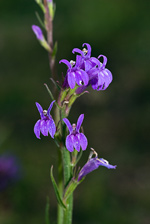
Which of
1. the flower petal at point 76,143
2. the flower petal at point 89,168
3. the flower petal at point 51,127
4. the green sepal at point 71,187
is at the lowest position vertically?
the green sepal at point 71,187

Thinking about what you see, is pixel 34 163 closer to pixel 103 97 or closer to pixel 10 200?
pixel 10 200

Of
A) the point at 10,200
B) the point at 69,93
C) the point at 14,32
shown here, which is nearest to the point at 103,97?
the point at 10,200

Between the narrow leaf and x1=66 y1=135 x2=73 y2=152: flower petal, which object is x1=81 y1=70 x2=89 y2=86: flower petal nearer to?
x1=66 y1=135 x2=73 y2=152: flower petal

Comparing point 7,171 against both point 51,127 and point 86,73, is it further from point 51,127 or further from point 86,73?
point 86,73

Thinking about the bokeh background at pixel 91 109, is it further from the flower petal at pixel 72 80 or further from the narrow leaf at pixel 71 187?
the flower petal at pixel 72 80

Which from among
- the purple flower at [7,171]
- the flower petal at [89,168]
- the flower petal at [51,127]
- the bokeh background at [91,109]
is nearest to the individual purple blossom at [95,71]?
the flower petal at [51,127]
